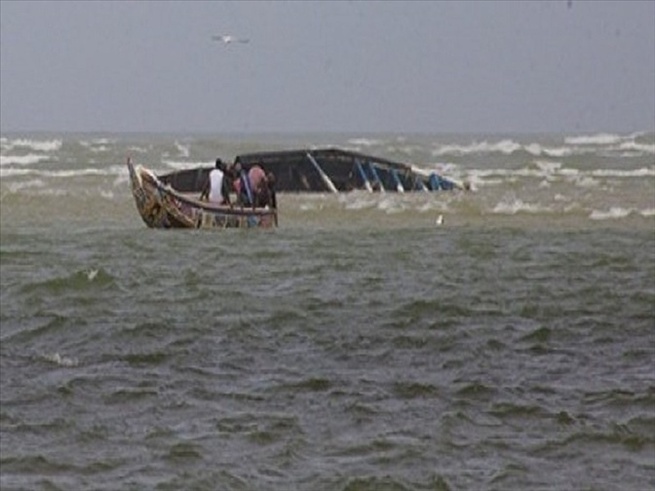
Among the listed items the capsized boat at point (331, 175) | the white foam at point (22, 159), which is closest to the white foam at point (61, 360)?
the capsized boat at point (331, 175)

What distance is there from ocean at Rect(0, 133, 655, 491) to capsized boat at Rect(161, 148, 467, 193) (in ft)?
31.3

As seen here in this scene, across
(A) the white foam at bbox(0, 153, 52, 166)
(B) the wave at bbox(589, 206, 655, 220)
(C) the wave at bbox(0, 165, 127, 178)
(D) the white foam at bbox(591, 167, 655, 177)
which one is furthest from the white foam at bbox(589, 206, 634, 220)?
(A) the white foam at bbox(0, 153, 52, 166)

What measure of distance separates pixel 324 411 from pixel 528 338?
10.2 ft

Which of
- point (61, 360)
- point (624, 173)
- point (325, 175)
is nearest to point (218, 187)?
point (325, 175)

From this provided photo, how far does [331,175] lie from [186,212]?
30.0ft

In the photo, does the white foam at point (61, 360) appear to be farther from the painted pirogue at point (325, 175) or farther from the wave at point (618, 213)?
the painted pirogue at point (325, 175)

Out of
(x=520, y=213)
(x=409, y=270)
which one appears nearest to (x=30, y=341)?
(x=409, y=270)

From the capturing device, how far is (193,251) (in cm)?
1938

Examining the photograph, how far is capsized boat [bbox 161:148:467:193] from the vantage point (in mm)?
32250

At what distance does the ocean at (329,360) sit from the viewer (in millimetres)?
7680

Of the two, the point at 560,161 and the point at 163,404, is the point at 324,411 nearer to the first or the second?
the point at 163,404

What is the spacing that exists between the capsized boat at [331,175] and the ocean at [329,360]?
9551mm

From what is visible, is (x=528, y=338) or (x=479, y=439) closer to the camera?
(x=479, y=439)

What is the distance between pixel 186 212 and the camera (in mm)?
23875
